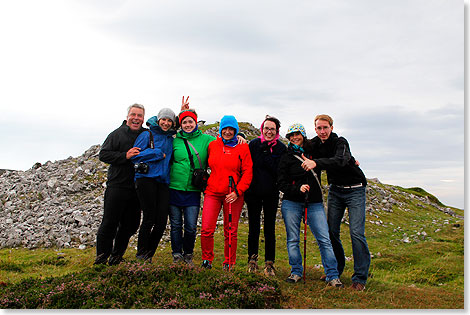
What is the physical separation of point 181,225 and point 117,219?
1.58m

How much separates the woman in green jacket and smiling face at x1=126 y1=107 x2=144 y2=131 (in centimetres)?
98

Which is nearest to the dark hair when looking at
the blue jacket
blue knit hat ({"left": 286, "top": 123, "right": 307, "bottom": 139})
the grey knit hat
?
blue knit hat ({"left": 286, "top": 123, "right": 307, "bottom": 139})

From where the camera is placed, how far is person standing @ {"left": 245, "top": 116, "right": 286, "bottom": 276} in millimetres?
8961

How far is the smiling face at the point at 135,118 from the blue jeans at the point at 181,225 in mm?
2224

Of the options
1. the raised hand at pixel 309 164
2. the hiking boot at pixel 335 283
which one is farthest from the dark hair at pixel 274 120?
the hiking boot at pixel 335 283

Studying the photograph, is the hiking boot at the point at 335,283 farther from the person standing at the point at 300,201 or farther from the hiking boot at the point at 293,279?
the hiking boot at the point at 293,279

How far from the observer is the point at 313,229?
28.2 feet

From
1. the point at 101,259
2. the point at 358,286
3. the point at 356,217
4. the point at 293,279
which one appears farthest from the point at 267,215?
the point at 101,259

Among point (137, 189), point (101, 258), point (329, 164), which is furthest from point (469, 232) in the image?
point (101, 258)

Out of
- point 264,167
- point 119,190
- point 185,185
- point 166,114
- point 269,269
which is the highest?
point 166,114

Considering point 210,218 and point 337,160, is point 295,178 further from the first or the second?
point 210,218

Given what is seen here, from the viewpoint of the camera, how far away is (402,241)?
20.2 meters

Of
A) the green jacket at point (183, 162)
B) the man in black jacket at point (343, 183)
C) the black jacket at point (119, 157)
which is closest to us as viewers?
the man in black jacket at point (343, 183)

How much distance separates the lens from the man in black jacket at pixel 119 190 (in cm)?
841
